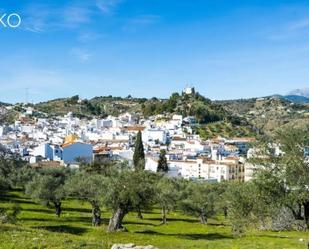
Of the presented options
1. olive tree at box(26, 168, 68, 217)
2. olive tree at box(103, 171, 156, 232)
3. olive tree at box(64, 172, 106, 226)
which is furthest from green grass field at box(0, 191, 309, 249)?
olive tree at box(103, 171, 156, 232)

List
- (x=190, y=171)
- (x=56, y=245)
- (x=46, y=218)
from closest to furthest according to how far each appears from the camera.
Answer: (x=56, y=245) < (x=46, y=218) < (x=190, y=171)

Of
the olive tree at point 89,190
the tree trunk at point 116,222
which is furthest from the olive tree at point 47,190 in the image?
the tree trunk at point 116,222

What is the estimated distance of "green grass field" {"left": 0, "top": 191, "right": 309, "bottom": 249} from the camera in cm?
2033

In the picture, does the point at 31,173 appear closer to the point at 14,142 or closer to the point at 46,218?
the point at 46,218

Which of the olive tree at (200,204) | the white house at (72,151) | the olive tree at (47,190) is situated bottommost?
the olive tree at (200,204)

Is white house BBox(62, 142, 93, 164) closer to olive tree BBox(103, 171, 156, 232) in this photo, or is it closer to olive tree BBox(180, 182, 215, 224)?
olive tree BBox(180, 182, 215, 224)

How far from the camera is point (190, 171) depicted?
16688 centimetres

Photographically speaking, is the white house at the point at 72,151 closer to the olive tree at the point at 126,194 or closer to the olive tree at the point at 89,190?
the olive tree at the point at 89,190

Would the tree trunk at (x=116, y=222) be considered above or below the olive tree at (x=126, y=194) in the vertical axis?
below

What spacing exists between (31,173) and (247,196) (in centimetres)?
6721

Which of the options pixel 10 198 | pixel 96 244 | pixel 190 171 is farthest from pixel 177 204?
pixel 190 171

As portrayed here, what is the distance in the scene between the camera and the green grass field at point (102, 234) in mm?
20328

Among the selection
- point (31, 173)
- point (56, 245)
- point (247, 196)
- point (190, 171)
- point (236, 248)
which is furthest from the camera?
point (190, 171)

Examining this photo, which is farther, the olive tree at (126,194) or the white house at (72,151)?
the white house at (72,151)
